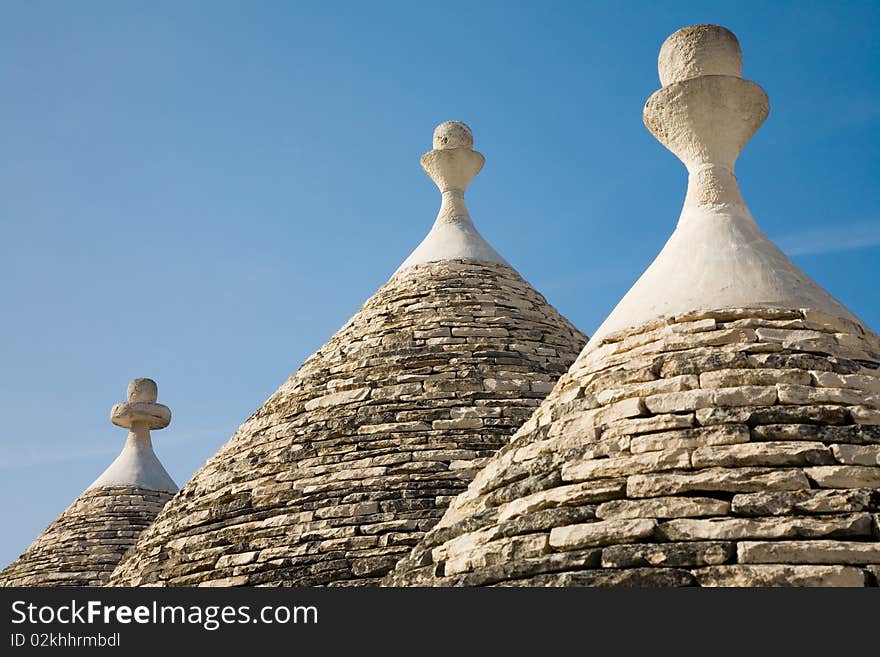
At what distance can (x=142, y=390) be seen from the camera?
17547 mm

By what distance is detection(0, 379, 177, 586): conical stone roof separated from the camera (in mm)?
15156

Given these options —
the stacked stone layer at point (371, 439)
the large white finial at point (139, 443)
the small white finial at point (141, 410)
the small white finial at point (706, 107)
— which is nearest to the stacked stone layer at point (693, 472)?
the small white finial at point (706, 107)

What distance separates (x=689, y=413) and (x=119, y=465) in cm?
1218

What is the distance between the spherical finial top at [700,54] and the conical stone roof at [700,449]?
0.73 meters

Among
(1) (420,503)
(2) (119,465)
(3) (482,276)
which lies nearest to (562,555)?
(1) (420,503)

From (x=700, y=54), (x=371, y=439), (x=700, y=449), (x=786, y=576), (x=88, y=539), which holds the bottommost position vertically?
(x=786, y=576)

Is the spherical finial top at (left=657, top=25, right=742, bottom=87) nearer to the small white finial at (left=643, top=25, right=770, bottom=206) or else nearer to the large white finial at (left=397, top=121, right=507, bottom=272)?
the small white finial at (left=643, top=25, right=770, bottom=206)

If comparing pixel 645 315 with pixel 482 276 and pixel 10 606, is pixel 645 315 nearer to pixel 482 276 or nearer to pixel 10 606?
pixel 10 606

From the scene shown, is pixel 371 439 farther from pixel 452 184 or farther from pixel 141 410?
pixel 141 410

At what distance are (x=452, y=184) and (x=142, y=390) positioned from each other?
6.36 meters

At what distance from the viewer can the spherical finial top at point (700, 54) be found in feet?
25.7

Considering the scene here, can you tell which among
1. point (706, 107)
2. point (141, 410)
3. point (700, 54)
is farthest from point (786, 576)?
point (141, 410)

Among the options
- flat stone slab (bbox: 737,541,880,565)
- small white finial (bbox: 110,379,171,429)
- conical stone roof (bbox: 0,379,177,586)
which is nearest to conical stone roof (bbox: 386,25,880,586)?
flat stone slab (bbox: 737,541,880,565)

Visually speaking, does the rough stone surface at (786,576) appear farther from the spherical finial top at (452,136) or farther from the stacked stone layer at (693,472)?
the spherical finial top at (452,136)
